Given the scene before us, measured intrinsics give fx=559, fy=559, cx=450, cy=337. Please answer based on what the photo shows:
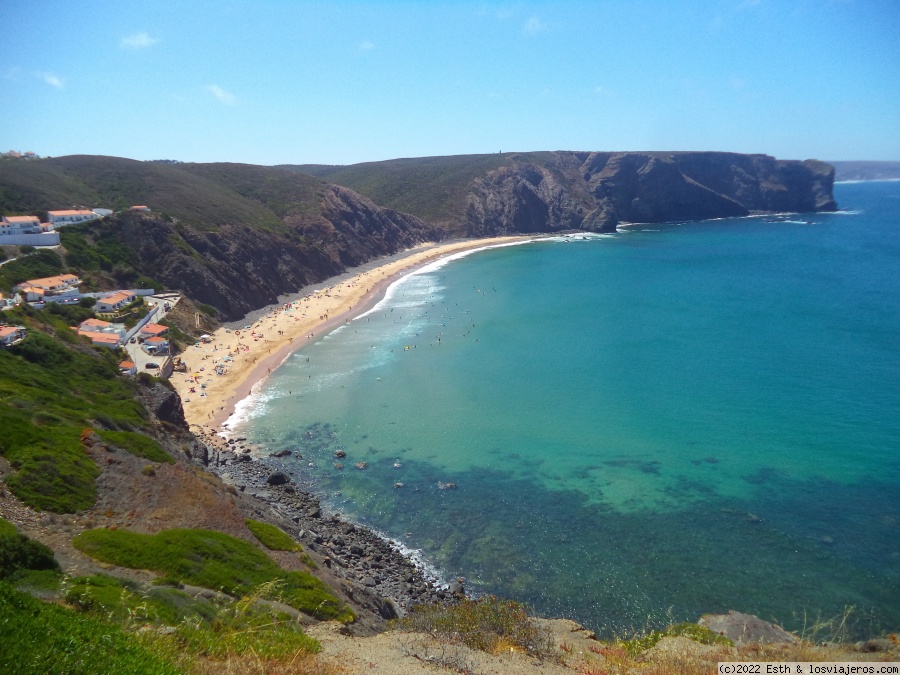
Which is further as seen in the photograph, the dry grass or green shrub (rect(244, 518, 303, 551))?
green shrub (rect(244, 518, 303, 551))

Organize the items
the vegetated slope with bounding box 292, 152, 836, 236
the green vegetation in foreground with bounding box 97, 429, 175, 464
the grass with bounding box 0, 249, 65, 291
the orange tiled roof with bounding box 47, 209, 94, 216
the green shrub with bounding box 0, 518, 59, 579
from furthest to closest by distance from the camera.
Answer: the vegetated slope with bounding box 292, 152, 836, 236 < the orange tiled roof with bounding box 47, 209, 94, 216 < the grass with bounding box 0, 249, 65, 291 < the green vegetation in foreground with bounding box 97, 429, 175, 464 < the green shrub with bounding box 0, 518, 59, 579

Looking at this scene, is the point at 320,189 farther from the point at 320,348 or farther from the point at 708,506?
the point at 708,506

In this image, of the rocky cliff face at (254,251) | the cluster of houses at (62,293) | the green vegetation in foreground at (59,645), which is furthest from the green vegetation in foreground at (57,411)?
the rocky cliff face at (254,251)

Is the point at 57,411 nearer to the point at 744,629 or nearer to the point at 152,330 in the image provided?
the point at 152,330

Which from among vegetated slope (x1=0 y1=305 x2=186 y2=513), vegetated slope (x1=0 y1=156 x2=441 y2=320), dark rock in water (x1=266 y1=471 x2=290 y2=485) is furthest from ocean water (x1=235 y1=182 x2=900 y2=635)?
vegetated slope (x1=0 y1=156 x2=441 y2=320)

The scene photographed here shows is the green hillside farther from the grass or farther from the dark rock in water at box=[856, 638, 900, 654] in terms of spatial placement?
the dark rock in water at box=[856, 638, 900, 654]

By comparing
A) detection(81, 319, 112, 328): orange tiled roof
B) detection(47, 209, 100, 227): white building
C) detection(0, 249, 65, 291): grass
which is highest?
detection(47, 209, 100, 227): white building

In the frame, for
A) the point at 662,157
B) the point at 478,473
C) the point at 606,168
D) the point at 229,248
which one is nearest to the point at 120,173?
the point at 229,248
